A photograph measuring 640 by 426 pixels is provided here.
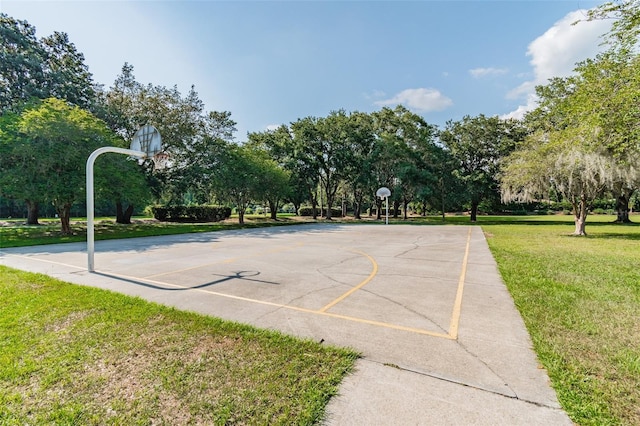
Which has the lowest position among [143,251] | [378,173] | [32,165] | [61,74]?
[143,251]

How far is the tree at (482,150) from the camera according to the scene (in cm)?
2920

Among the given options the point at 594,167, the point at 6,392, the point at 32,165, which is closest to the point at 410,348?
the point at 6,392

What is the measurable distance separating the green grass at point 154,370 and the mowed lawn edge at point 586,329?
1933 mm

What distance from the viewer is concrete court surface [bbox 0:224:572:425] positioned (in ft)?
7.62

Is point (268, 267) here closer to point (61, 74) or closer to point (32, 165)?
point (32, 165)

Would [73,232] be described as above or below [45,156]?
below

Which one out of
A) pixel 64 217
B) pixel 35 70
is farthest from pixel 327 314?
pixel 35 70

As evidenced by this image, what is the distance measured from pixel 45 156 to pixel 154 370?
15.5m

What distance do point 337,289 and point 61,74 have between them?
26835 mm

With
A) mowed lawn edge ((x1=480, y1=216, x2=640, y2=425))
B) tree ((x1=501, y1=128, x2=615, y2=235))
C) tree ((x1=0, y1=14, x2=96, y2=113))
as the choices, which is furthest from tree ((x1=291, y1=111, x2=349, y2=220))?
mowed lawn edge ((x1=480, y1=216, x2=640, y2=425))

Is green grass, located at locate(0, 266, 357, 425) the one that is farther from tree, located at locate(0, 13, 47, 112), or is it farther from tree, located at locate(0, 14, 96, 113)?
tree, located at locate(0, 13, 47, 112)

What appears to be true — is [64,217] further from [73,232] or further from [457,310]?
[457,310]

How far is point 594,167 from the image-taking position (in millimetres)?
13062

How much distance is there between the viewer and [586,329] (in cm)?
353
